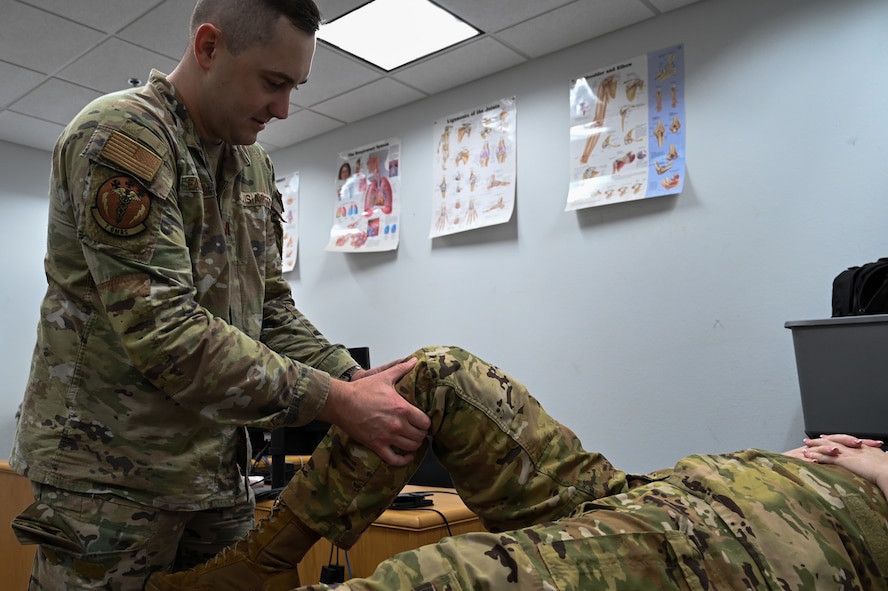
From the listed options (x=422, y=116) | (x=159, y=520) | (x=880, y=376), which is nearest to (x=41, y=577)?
(x=159, y=520)

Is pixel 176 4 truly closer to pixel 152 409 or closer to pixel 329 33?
pixel 329 33

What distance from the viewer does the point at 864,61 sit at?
6.25 feet

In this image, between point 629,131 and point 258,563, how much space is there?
1883 mm

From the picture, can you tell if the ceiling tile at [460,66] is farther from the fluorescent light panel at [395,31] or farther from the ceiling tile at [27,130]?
the ceiling tile at [27,130]

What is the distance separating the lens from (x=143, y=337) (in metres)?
0.88

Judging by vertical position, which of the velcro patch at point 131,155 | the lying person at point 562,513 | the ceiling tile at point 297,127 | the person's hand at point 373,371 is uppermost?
the ceiling tile at point 297,127

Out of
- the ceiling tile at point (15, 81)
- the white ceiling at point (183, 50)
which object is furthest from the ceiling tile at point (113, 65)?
the ceiling tile at point (15, 81)

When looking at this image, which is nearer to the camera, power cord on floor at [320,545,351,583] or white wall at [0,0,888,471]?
power cord on floor at [320,545,351,583]

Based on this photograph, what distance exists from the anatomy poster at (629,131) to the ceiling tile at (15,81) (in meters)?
2.24

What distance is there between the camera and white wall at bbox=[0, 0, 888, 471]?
76.1 inches

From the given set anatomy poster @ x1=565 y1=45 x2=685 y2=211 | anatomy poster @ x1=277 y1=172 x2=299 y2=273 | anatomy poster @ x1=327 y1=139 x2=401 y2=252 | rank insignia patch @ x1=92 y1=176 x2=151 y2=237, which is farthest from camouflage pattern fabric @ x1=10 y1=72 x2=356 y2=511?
anatomy poster @ x1=277 y1=172 x2=299 y2=273

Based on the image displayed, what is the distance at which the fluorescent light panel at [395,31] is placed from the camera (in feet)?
7.51

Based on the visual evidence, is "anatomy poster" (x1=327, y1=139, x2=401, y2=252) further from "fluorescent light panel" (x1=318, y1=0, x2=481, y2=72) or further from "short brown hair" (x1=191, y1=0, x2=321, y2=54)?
"short brown hair" (x1=191, y1=0, x2=321, y2=54)

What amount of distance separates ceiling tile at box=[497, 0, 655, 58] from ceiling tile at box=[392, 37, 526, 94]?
0.24 ft
